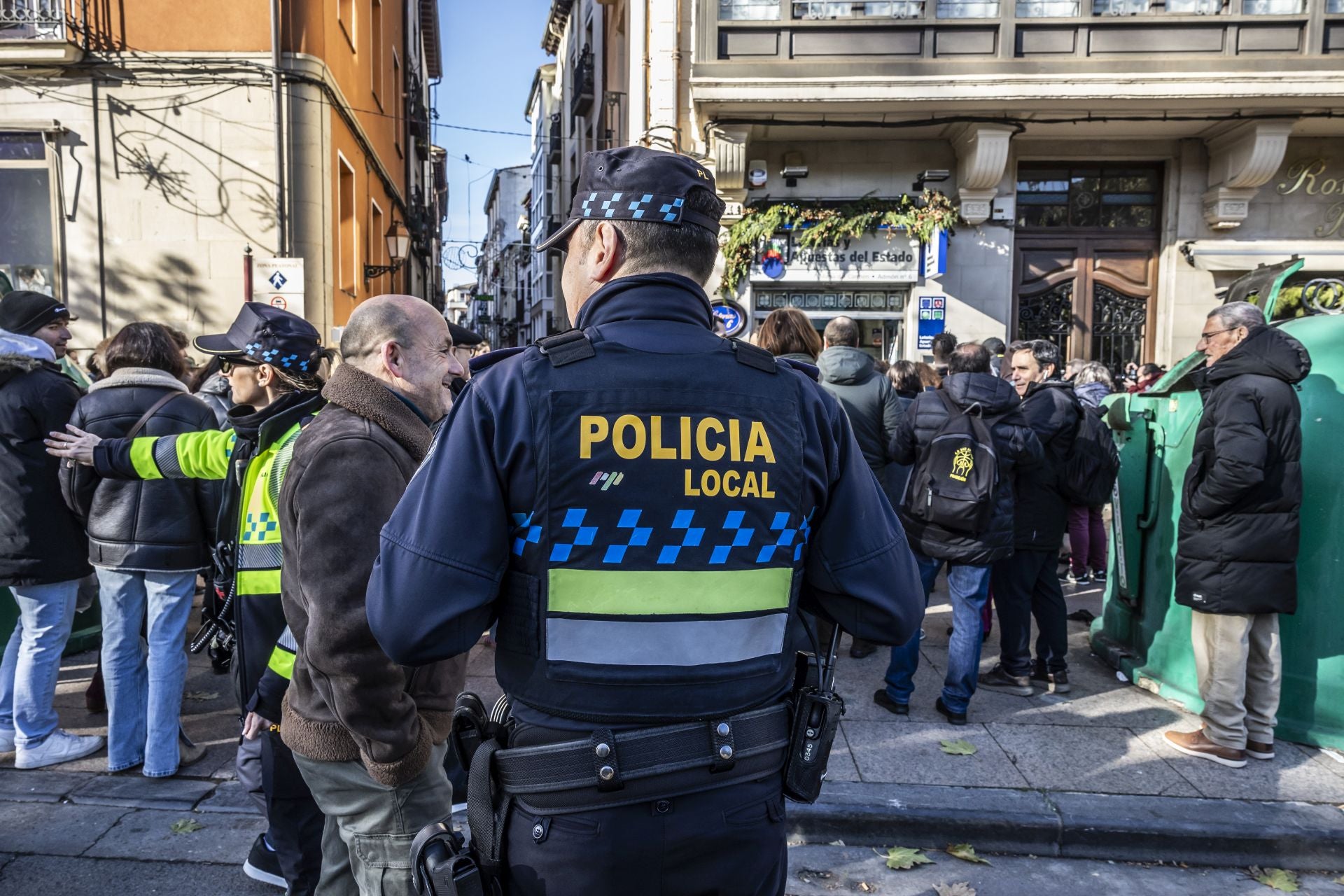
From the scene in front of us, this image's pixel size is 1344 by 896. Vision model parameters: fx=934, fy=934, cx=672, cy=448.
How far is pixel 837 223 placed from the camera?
12.0 meters

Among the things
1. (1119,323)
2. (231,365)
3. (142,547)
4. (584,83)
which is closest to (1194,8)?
(1119,323)

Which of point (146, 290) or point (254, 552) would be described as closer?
point (254, 552)

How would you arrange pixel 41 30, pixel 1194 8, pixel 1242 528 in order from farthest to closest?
pixel 1194 8 → pixel 41 30 → pixel 1242 528

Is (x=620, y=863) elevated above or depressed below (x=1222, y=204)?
below

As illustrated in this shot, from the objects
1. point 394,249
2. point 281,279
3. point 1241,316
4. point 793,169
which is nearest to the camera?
point 1241,316

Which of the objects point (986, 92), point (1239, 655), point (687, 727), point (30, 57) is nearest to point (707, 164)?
point (986, 92)

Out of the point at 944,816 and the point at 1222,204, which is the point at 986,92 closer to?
the point at 1222,204

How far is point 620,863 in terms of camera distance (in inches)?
64.8

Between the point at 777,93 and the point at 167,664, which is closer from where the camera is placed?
the point at 167,664

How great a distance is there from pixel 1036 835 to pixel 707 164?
963 cm

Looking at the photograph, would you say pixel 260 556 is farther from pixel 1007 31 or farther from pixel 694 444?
pixel 1007 31

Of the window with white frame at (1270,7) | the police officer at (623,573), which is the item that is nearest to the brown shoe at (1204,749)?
the police officer at (623,573)

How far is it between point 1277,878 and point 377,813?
3471mm

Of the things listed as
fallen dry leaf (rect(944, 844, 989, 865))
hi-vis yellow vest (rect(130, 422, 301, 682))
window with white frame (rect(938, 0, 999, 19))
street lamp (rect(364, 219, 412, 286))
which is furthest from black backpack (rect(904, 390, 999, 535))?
street lamp (rect(364, 219, 412, 286))
